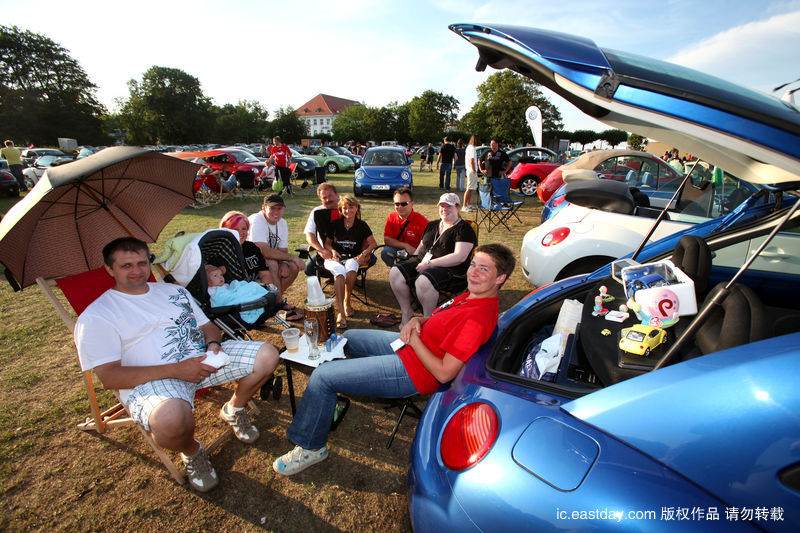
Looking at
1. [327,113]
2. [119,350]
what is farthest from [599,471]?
[327,113]

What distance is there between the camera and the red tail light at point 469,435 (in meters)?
1.26

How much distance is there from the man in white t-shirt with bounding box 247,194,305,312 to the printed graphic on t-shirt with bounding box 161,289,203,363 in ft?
5.05

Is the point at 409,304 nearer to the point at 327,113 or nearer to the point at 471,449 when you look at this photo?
the point at 471,449

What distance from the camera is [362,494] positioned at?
2.12 metres

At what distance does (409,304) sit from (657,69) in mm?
2850

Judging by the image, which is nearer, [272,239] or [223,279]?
[223,279]

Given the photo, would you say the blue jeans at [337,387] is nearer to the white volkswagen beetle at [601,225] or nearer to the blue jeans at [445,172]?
the white volkswagen beetle at [601,225]

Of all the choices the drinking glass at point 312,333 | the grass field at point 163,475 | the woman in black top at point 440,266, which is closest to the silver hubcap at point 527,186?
the woman in black top at point 440,266

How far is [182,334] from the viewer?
7.65 feet

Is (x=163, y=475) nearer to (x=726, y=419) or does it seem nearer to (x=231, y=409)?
(x=231, y=409)

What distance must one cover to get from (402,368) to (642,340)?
1.22 meters

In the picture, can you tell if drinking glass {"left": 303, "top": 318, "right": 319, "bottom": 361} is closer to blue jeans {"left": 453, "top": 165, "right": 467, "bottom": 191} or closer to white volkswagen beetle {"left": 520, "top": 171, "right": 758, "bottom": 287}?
white volkswagen beetle {"left": 520, "top": 171, "right": 758, "bottom": 287}

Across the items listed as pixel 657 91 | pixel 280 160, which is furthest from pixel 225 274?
pixel 280 160

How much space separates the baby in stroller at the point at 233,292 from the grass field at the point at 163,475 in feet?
2.18
